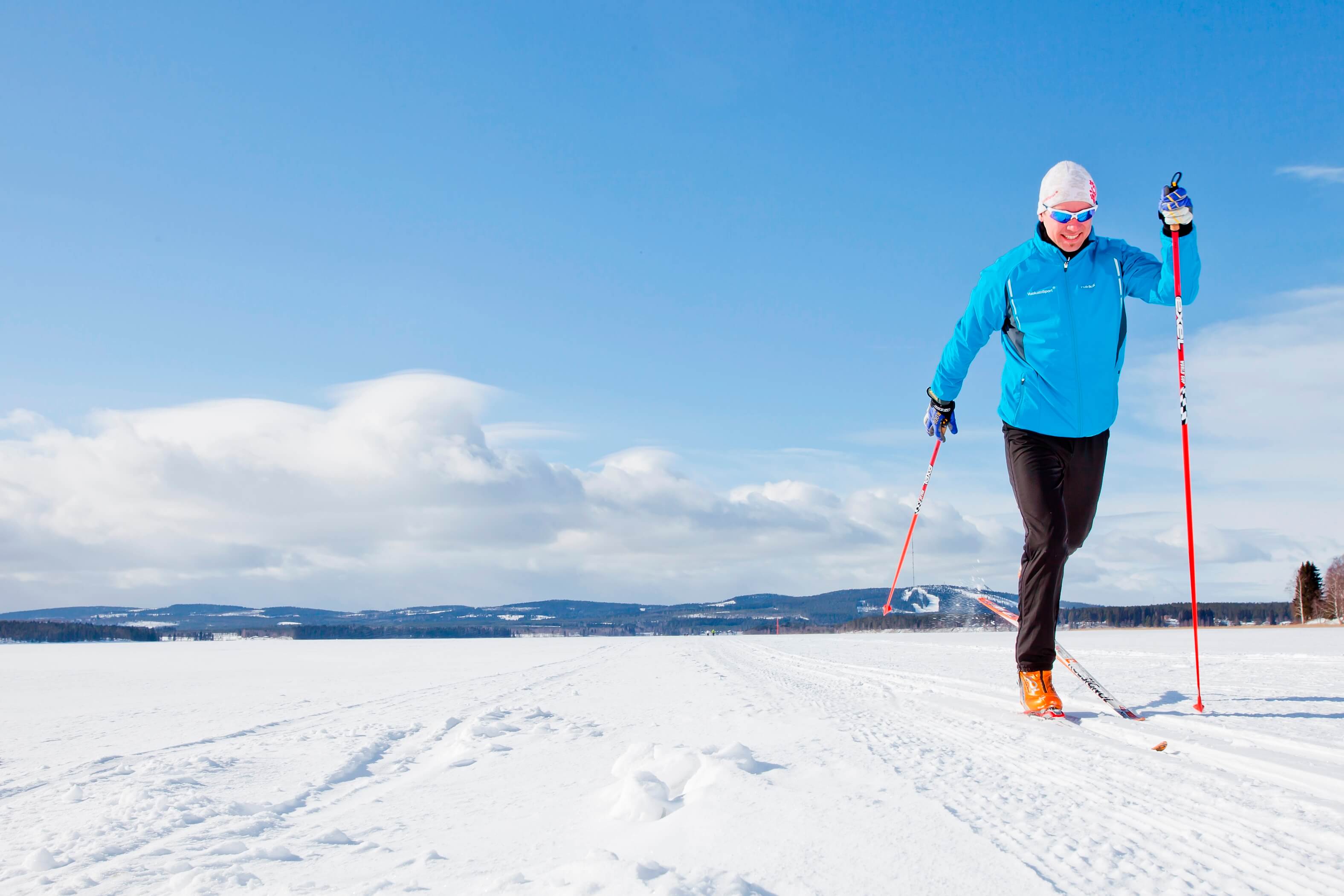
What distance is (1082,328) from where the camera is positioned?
3.34m

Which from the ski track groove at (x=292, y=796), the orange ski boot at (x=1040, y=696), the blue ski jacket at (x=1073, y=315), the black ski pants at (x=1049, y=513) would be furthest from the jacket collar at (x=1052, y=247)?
the ski track groove at (x=292, y=796)

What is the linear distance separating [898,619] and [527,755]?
14397 cm

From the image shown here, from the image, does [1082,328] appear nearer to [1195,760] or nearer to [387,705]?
[1195,760]

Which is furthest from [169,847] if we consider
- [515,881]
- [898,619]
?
[898,619]

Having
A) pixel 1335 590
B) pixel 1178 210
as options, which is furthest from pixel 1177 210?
pixel 1335 590

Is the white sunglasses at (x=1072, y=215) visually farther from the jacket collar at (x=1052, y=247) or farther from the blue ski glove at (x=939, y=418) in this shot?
the blue ski glove at (x=939, y=418)

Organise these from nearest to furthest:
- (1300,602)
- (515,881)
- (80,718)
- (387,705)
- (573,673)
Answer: (515,881), (387,705), (80,718), (573,673), (1300,602)

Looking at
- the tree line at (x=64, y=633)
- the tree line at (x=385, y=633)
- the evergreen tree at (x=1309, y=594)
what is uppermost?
the evergreen tree at (x=1309, y=594)

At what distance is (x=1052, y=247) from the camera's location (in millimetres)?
3363

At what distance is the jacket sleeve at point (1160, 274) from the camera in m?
3.38

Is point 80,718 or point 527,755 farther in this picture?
point 80,718

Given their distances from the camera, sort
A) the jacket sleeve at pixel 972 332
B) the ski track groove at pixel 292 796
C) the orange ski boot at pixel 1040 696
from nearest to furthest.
Answer: the ski track groove at pixel 292 796
the orange ski boot at pixel 1040 696
the jacket sleeve at pixel 972 332

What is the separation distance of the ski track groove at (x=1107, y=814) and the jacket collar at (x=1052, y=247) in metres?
1.90

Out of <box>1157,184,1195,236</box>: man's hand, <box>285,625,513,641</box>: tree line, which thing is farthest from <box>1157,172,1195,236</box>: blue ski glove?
<box>285,625,513,641</box>: tree line
